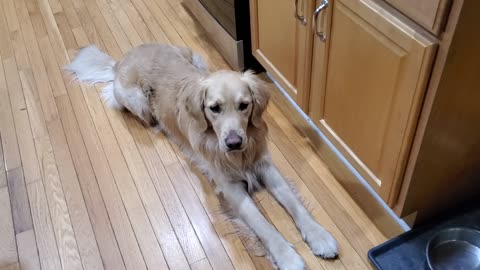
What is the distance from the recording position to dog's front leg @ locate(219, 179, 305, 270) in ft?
4.89

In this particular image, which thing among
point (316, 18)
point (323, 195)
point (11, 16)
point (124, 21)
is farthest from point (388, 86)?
point (11, 16)

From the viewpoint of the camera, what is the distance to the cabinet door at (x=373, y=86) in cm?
117

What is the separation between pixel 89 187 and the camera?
1849mm

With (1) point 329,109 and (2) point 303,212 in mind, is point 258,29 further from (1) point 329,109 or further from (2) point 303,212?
(2) point 303,212

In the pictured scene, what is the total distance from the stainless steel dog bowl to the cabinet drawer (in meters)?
0.76

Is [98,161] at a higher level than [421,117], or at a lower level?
lower

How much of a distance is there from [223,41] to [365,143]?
1.15 metres

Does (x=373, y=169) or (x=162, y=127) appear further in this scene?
(x=162, y=127)

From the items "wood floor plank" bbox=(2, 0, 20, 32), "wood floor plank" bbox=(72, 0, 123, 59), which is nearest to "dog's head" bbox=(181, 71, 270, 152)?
"wood floor plank" bbox=(72, 0, 123, 59)

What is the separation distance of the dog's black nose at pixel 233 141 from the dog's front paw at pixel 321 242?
398mm

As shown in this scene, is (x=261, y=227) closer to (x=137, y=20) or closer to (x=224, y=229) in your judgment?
(x=224, y=229)

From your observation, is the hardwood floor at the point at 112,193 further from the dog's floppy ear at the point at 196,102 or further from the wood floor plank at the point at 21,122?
the dog's floppy ear at the point at 196,102

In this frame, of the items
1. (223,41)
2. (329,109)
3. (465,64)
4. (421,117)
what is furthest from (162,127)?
(465,64)

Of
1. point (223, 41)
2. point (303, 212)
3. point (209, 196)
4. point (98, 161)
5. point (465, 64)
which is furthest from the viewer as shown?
point (223, 41)
